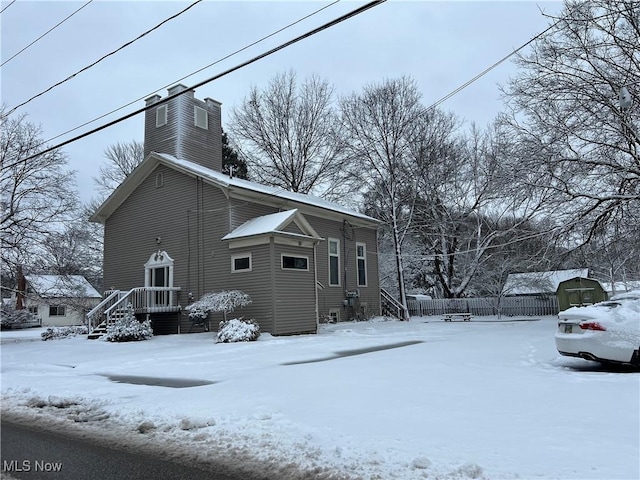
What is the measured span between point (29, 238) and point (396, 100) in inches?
831

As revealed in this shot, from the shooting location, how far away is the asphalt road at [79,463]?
4.36 meters

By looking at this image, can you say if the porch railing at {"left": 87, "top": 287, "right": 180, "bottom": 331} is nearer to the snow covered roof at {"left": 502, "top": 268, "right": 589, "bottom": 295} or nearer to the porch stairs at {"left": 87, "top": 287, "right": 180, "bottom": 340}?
the porch stairs at {"left": 87, "top": 287, "right": 180, "bottom": 340}

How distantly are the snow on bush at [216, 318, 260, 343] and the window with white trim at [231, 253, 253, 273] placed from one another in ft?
8.01

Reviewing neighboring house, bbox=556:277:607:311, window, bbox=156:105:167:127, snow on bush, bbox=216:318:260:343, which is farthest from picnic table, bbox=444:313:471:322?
window, bbox=156:105:167:127

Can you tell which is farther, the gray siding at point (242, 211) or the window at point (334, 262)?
the window at point (334, 262)

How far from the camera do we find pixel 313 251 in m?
19.4

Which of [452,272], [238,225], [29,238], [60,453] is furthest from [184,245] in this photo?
[452,272]

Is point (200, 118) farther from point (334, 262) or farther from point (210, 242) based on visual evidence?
point (334, 262)

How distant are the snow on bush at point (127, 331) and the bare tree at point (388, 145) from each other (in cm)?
1601

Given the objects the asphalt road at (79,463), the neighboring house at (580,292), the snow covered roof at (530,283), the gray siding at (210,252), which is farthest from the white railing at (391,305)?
the asphalt road at (79,463)

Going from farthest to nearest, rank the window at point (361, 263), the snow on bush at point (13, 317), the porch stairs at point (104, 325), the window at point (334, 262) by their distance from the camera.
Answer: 1. the snow on bush at point (13, 317)
2. the window at point (361, 263)
3. the window at point (334, 262)
4. the porch stairs at point (104, 325)

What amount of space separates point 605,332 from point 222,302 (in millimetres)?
11845

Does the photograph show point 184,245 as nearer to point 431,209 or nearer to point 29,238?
point 29,238

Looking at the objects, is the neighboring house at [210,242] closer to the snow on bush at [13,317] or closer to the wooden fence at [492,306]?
the wooden fence at [492,306]
